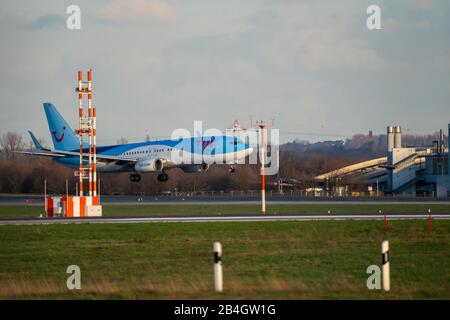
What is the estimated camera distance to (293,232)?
120ft

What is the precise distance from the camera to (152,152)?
8556cm

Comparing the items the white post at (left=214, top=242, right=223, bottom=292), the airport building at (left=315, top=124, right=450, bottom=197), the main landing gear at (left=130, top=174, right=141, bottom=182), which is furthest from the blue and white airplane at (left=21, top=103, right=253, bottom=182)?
the white post at (left=214, top=242, right=223, bottom=292)

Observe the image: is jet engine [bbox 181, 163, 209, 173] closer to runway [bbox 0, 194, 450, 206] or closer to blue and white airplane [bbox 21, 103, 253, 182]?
blue and white airplane [bbox 21, 103, 253, 182]

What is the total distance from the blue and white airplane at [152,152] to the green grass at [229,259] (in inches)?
1522

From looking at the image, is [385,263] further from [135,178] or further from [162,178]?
[135,178]

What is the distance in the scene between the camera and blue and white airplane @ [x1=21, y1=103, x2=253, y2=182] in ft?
264

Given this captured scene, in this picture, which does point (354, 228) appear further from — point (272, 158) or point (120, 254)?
point (272, 158)

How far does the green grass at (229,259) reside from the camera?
69.6 feet

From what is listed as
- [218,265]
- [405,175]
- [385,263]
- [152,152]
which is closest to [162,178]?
[152,152]

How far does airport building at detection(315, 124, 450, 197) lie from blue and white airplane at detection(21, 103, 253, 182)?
28.5 meters

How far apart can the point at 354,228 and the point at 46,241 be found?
45.0 feet

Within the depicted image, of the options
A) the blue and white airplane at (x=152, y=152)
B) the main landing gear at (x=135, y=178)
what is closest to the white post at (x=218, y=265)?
the blue and white airplane at (x=152, y=152)
